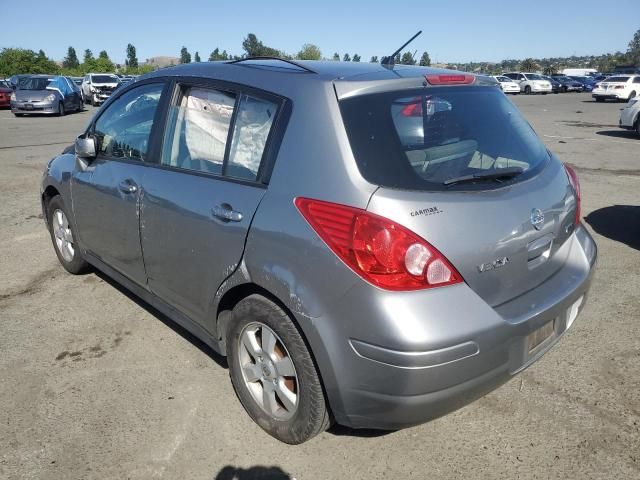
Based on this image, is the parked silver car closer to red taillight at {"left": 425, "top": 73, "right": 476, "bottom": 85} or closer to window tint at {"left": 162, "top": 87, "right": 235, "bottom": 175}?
window tint at {"left": 162, "top": 87, "right": 235, "bottom": 175}

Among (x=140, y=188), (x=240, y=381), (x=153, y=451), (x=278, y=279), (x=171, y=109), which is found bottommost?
(x=153, y=451)

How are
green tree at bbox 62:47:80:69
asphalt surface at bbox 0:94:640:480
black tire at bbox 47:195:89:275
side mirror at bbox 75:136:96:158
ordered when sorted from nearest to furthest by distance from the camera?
asphalt surface at bbox 0:94:640:480, side mirror at bbox 75:136:96:158, black tire at bbox 47:195:89:275, green tree at bbox 62:47:80:69

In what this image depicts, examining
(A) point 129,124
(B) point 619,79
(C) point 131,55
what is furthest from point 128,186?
(C) point 131,55

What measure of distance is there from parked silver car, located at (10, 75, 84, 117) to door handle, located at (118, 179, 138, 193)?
2096 cm

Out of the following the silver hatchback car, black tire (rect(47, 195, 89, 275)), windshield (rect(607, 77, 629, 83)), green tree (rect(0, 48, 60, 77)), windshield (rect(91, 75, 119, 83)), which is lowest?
black tire (rect(47, 195, 89, 275))

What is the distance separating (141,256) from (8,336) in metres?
1.25

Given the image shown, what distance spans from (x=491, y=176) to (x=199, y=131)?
1.58m

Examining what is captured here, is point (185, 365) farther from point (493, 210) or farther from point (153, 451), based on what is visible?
point (493, 210)

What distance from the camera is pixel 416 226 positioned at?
2117 millimetres

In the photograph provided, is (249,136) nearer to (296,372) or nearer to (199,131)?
(199,131)

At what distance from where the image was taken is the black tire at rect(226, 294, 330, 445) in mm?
2348

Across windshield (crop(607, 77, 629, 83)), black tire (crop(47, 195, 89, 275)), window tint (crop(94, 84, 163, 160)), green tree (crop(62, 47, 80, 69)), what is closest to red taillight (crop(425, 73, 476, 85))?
window tint (crop(94, 84, 163, 160))

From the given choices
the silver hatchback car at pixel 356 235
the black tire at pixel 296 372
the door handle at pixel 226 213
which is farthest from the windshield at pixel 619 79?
the black tire at pixel 296 372

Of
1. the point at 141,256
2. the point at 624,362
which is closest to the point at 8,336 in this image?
the point at 141,256
